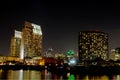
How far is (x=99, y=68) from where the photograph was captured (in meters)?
177

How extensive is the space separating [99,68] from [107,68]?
15.7 feet

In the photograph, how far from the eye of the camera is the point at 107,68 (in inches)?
6983

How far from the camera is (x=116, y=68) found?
179 meters

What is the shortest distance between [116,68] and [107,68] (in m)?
5.98

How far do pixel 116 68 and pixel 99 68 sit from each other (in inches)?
422
